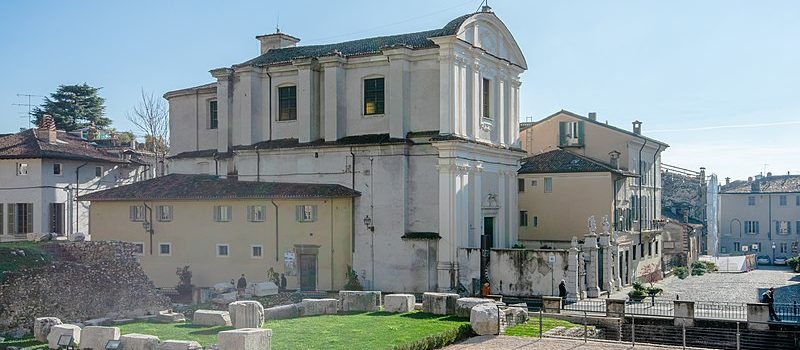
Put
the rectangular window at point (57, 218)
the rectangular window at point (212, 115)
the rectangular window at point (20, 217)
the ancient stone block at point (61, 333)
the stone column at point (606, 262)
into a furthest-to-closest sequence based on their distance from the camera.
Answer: the rectangular window at point (57, 218), the rectangular window at point (20, 217), the rectangular window at point (212, 115), the stone column at point (606, 262), the ancient stone block at point (61, 333)

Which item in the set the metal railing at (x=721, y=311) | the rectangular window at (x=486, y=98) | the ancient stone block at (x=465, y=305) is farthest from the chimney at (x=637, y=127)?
the ancient stone block at (x=465, y=305)

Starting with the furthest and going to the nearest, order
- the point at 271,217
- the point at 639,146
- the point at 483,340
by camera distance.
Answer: the point at 639,146 → the point at 271,217 → the point at 483,340

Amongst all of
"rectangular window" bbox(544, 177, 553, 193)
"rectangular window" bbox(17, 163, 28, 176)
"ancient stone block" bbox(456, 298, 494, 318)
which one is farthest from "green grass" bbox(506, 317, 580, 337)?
"rectangular window" bbox(17, 163, 28, 176)

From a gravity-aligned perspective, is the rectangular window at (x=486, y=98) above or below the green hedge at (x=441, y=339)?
above

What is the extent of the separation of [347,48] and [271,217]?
981cm

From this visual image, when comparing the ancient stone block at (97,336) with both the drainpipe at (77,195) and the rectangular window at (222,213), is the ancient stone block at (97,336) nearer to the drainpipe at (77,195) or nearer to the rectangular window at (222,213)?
the rectangular window at (222,213)

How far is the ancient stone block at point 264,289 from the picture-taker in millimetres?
35281

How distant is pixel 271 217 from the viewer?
132 feet

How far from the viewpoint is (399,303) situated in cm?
2978

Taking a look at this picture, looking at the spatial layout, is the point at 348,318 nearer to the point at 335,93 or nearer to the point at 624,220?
the point at 335,93

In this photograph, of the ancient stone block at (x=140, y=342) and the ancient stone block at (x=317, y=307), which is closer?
the ancient stone block at (x=140, y=342)

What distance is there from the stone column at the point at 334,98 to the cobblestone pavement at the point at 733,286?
612 inches

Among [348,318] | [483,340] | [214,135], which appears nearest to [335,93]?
[214,135]

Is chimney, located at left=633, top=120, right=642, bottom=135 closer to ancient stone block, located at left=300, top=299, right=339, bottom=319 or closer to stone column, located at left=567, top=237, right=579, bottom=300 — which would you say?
stone column, located at left=567, top=237, right=579, bottom=300
